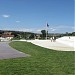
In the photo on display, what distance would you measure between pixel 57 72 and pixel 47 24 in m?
62.8

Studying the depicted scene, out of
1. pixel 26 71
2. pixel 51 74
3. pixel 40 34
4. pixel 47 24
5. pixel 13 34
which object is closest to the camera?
pixel 51 74

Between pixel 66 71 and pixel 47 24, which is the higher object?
pixel 47 24

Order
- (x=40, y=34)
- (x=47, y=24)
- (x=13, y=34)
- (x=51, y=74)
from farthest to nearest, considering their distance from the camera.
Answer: (x=13, y=34), (x=40, y=34), (x=47, y=24), (x=51, y=74)

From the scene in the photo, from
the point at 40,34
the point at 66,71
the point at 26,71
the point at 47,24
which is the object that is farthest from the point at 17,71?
the point at 40,34

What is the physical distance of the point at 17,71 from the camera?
10.3m

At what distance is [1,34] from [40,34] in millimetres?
25829

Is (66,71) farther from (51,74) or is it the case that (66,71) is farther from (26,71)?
(26,71)

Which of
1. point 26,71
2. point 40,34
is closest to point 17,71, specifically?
point 26,71

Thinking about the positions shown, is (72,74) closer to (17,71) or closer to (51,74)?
(51,74)

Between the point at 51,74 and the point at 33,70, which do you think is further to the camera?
the point at 33,70

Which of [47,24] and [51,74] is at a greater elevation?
[47,24]

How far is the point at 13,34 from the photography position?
139125mm

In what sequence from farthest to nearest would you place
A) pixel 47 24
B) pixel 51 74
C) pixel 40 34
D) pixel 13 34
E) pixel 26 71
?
pixel 13 34 < pixel 40 34 < pixel 47 24 < pixel 26 71 < pixel 51 74

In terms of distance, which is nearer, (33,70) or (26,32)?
(33,70)
